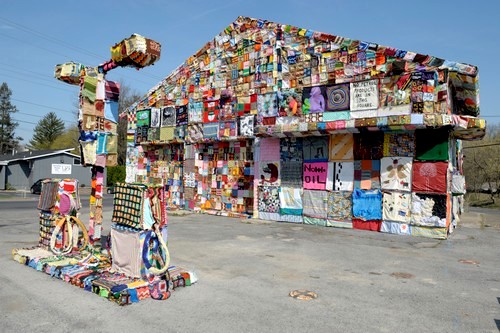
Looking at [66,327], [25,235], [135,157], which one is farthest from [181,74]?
[66,327]

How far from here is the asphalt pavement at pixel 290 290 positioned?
523 centimetres

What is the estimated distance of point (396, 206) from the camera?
12945 mm

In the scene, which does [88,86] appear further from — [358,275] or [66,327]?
[358,275]

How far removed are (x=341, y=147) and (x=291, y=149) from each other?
1.98 metres

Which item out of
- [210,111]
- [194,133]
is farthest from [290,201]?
[194,133]

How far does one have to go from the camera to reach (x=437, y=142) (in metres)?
12.3

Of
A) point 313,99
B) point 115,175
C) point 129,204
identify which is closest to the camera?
point 129,204

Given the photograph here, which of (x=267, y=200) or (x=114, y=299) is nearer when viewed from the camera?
(x=114, y=299)

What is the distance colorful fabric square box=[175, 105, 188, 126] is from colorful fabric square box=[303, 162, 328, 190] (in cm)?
665

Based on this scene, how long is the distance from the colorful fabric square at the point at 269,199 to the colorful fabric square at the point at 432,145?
208 inches

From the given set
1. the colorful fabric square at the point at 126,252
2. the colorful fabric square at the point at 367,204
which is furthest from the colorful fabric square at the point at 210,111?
the colorful fabric square at the point at 126,252

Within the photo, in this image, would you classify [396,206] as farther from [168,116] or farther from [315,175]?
[168,116]

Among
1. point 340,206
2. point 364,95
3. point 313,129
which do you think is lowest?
point 340,206

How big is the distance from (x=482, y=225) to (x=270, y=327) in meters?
14.0
